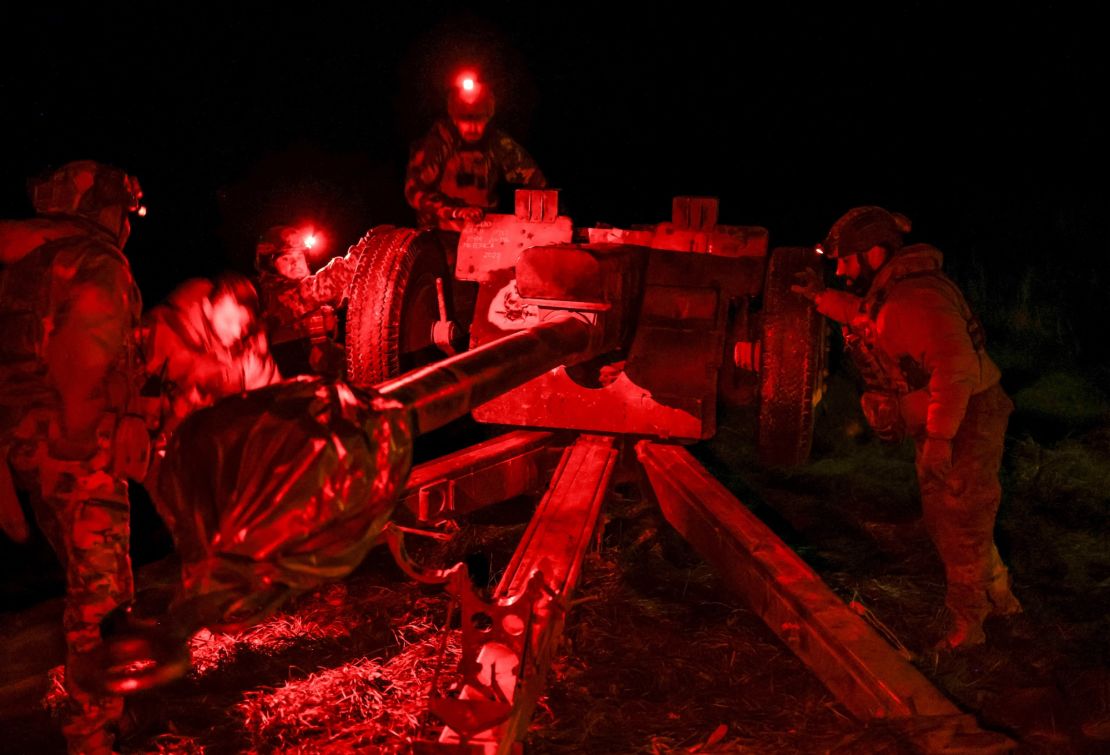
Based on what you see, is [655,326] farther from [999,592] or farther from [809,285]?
[999,592]

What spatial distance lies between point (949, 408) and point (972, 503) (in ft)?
1.65

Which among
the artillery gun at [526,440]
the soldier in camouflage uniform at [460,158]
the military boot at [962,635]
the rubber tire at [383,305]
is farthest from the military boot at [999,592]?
the soldier in camouflage uniform at [460,158]

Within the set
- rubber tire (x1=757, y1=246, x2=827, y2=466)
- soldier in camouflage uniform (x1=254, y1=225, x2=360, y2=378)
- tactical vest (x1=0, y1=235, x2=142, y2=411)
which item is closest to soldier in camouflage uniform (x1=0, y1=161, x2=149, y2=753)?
tactical vest (x1=0, y1=235, x2=142, y2=411)

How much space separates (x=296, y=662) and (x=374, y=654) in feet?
1.04

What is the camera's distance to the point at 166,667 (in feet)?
6.07

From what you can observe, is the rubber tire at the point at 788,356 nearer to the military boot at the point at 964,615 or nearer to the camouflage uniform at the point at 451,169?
the military boot at the point at 964,615

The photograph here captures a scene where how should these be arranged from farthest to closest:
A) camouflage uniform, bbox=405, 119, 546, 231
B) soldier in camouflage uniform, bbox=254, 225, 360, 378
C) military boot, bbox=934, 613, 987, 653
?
1. camouflage uniform, bbox=405, 119, 546, 231
2. soldier in camouflage uniform, bbox=254, 225, 360, 378
3. military boot, bbox=934, 613, 987, 653

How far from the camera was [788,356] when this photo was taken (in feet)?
16.5

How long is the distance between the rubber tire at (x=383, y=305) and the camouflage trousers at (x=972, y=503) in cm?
280

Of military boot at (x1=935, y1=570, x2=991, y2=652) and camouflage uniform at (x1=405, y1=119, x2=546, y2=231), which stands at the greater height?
camouflage uniform at (x1=405, y1=119, x2=546, y2=231)

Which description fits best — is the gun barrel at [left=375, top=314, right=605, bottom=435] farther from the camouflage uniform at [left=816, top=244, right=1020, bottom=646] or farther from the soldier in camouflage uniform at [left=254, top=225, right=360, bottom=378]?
the soldier in camouflage uniform at [left=254, top=225, right=360, bottom=378]

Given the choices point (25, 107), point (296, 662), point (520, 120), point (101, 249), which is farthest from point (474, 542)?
point (520, 120)

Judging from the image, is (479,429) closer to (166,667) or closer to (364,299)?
(364,299)

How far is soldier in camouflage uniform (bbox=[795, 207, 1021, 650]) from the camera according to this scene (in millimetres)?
4047
